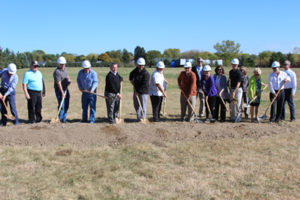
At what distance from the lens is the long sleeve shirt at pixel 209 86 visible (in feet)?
30.3

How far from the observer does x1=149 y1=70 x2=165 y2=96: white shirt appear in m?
8.84

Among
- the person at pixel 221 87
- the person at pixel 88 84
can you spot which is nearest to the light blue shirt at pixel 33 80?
the person at pixel 88 84

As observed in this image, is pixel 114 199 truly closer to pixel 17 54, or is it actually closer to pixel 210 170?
pixel 210 170

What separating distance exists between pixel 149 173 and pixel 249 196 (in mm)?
1692

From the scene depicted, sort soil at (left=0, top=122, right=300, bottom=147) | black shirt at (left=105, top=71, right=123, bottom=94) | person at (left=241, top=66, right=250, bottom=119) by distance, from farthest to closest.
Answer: person at (left=241, top=66, right=250, bottom=119) < black shirt at (left=105, top=71, right=123, bottom=94) < soil at (left=0, top=122, right=300, bottom=147)

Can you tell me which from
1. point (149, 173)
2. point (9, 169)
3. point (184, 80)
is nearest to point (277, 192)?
point (149, 173)

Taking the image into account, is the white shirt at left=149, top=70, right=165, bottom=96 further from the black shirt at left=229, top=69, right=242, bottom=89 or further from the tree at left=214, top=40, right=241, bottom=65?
the tree at left=214, top=40, right=241, bottom=65

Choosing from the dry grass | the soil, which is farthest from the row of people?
the dry grass

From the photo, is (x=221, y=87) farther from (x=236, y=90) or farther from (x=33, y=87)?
(x=33, y=87)

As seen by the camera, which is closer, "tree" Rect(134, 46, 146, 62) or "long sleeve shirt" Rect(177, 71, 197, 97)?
"long sleeve shirt" Rect(177, 71, 197, 97)

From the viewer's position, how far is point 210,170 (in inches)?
214

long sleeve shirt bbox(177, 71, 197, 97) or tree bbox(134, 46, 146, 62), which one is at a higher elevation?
tree bbox(134, 46, 146, 62)

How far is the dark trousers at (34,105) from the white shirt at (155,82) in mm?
3279

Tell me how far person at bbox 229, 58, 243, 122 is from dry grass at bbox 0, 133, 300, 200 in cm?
223
